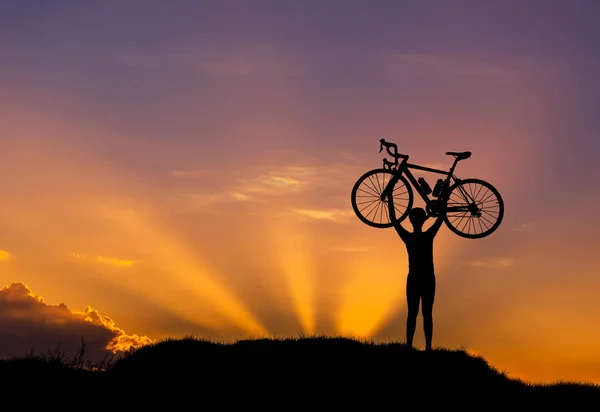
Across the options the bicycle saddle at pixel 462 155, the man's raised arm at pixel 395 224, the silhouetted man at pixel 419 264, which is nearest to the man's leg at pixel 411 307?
the silhouetted man at pixel 419 264

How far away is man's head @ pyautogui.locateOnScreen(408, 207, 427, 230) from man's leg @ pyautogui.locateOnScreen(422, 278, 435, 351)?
179 centimetres

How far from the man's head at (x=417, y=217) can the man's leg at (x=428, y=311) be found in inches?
70.6

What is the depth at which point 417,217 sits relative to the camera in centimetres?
2239

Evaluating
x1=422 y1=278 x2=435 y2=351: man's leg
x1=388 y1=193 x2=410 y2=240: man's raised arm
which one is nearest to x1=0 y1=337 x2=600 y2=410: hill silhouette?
x1=422 y1=278 x2=435 y2=351: man's leg

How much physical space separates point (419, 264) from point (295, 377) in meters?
5.31

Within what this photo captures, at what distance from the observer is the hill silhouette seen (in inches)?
763

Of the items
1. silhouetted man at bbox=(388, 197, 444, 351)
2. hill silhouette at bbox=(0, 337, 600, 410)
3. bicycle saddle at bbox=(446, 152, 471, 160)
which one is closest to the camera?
hill silhouette at bbox=(0, 337, 600, 410)

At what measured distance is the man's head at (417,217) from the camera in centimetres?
2239

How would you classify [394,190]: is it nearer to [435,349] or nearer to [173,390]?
[435,349]

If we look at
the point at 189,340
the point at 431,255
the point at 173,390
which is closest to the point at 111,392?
the point at 173,390

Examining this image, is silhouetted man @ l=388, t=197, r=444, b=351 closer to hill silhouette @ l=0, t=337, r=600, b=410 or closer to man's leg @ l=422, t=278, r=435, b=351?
man's leg @ l=422, t=278, r=435, b=351

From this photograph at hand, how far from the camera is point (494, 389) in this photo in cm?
2175

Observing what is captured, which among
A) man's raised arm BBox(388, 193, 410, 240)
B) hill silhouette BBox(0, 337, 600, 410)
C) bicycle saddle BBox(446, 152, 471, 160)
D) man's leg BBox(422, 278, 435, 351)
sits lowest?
hill silhouette BBox(0, 337, 600, 410)

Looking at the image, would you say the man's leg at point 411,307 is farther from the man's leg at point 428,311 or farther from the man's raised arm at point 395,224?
the man's raised arm at point 395,224
